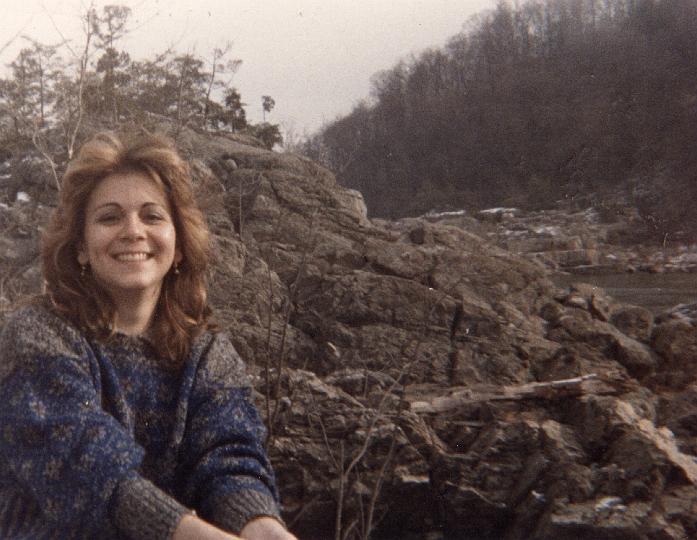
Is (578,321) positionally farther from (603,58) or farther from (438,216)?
(603,58)

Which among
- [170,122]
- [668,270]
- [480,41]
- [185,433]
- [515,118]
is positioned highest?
[480,41]

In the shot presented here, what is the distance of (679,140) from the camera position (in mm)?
49594

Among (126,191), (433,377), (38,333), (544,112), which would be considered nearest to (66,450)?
(38,333)

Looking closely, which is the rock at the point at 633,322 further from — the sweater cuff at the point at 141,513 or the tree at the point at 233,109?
the sweater cuff at the point at 141,513

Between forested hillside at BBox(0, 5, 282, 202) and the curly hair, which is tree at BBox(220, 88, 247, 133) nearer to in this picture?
forested hillside at BBox(0, 5, 282, 202)

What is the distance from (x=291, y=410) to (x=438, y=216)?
4353 cm

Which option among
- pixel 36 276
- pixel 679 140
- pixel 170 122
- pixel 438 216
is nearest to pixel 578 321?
pixel 170 122

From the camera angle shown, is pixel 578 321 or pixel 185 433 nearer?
pixel 185 433

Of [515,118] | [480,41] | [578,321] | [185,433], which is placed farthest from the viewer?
[480,41]

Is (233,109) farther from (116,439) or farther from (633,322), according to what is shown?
(116,439)

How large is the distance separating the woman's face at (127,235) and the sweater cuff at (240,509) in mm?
527

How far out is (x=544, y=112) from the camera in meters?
62.6

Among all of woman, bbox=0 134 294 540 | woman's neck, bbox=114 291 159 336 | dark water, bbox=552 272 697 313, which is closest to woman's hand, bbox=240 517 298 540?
woman, bbox=0 134 294 540

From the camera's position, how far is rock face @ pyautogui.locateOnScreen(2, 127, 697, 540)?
522 centimetres
